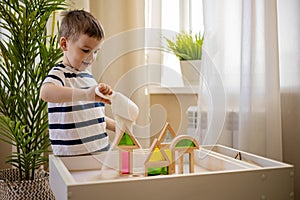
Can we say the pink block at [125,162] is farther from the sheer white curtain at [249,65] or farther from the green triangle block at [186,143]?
the sheer white curtain at [249,65]

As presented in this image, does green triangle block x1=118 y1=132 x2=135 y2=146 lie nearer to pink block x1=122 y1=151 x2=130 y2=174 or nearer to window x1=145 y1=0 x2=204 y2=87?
pink block x1=122 y1=151 x2=130 y2=174

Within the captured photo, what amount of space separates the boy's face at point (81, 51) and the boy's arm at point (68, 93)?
124mm

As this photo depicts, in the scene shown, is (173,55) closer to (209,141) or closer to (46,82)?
(209,141)

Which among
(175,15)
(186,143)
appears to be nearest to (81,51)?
(186,143)

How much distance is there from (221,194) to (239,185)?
49 millimetres

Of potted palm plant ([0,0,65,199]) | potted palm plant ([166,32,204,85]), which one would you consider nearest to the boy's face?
potted palm plant ([0,0,65,199])

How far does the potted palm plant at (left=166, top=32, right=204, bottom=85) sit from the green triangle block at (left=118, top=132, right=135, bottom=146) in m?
0.82

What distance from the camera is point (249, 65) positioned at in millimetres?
1277

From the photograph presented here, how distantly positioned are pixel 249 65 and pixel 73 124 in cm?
61

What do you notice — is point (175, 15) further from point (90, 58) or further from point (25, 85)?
point (90, 58)

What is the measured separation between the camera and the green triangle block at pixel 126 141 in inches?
39.0

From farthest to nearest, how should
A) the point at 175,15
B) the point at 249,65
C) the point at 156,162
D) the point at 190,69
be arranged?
the point at 175,15, the point at 190,69, the point at 249,65, the point at 156,162

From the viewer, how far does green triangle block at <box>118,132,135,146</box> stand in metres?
0.99

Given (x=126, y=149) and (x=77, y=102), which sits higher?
(x=77, y=102)
